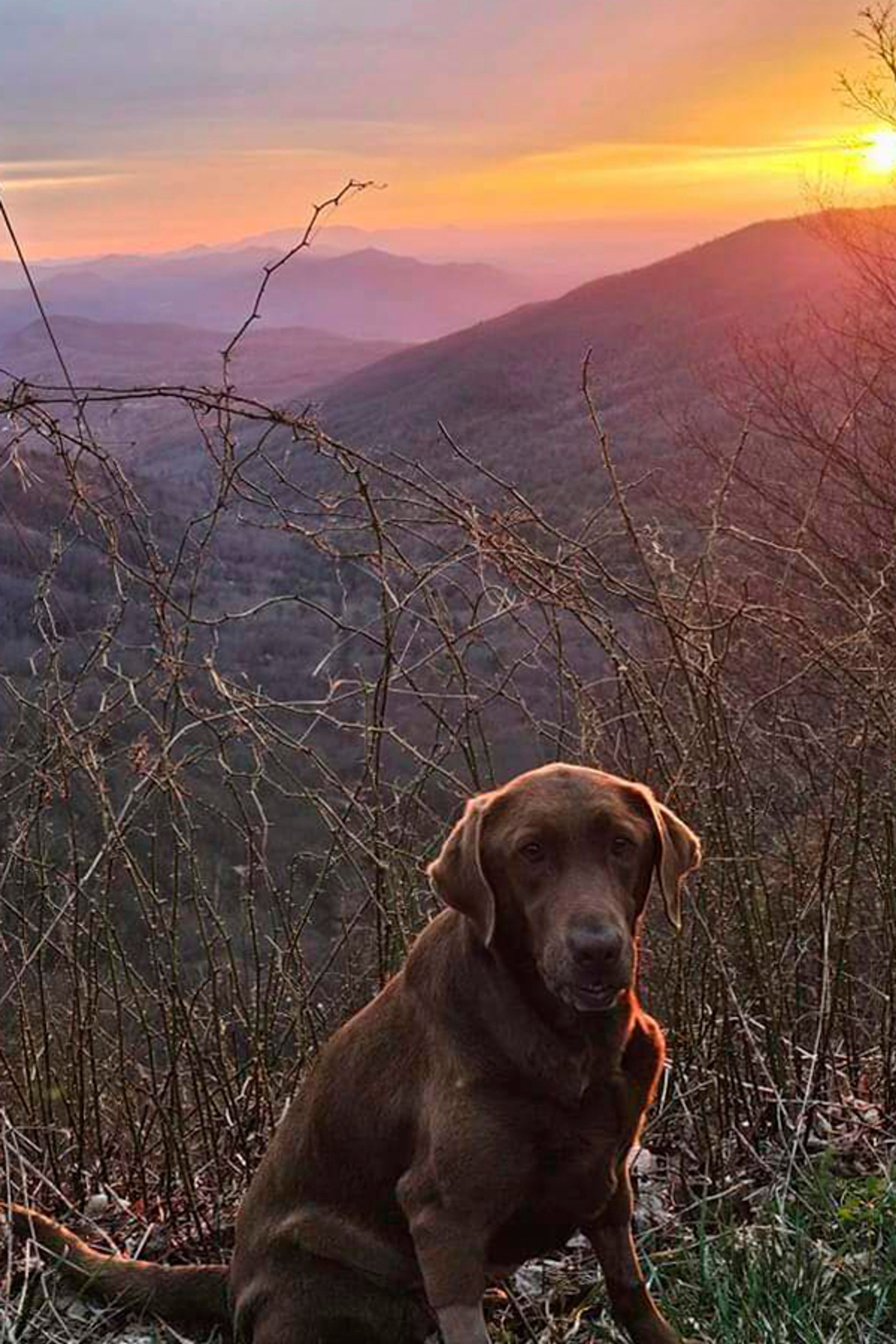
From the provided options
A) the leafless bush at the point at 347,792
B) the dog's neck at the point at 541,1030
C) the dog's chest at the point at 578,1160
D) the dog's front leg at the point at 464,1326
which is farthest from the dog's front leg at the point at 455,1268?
the leafless bush at the point at 347,792

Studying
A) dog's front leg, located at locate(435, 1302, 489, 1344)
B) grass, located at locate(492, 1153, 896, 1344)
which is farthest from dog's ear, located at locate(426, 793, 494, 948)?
grass, located at locate(492, 1153, 896, 1344)

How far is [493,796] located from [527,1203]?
0.82 m

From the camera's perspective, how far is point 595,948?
2.65m

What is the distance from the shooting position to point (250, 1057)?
4.60m

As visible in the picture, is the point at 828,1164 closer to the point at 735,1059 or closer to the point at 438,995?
the point at 735,1059

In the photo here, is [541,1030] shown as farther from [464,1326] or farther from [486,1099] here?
[464,1326]

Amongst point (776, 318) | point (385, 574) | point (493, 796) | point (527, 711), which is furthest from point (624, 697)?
point (776, 318)

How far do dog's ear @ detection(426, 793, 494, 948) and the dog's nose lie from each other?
0.22 m

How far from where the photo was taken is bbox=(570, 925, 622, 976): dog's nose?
265 centimetres

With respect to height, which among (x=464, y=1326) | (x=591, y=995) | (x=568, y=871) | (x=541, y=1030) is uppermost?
(x=568, y=871)

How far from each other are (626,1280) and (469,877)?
3.39 ft

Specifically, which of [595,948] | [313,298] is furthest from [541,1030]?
[313,298]

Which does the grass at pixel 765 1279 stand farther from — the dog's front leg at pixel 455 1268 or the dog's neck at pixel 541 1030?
the dog's neck at pixel 541 1030

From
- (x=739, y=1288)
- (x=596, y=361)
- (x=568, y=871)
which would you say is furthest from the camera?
(x=596, y=361)
